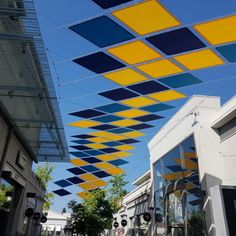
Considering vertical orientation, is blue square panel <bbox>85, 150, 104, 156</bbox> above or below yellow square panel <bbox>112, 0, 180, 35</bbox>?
above

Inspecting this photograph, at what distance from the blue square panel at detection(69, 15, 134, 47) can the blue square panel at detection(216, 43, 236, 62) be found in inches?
82.1

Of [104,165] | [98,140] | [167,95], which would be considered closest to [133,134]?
[98,140]

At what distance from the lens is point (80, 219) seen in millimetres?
18016

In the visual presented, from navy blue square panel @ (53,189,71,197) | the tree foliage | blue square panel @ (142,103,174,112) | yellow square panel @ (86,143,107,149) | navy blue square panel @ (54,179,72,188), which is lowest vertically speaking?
the tree foliage

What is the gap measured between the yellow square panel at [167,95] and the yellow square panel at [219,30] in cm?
237

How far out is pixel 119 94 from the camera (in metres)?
8.02

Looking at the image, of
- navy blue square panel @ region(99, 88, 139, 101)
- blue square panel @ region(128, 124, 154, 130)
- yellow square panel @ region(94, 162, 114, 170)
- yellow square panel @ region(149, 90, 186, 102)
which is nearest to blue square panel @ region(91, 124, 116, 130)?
blue square panel @ region(128, 124, 154, 130)

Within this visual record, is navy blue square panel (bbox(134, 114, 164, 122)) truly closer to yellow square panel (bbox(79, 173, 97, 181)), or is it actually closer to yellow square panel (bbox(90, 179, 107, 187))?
yellow square panel (bbox(79, 173, 97, 181))

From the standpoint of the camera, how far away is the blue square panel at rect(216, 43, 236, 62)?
608 cm

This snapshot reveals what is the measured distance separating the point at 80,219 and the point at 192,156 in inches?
412

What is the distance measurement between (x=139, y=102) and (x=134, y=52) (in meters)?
2.43

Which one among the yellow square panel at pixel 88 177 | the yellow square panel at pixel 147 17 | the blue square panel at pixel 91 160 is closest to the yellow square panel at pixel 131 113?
the yellow square panel at pixel 147 17

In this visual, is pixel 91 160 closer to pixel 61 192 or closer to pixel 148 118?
pixel 61 192

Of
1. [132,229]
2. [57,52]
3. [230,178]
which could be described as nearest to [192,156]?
[230,178]
